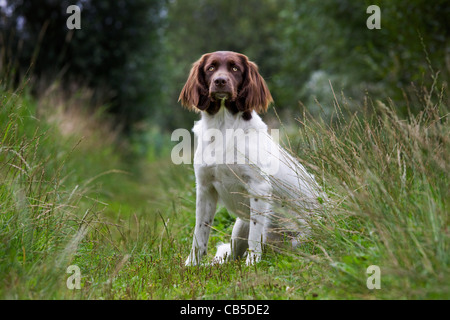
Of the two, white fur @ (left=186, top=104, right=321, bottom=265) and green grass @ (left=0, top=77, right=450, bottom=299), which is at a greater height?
white fur @ (left=186, top=104, right=321, bottom=265)

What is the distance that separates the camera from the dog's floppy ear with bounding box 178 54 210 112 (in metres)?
3.40

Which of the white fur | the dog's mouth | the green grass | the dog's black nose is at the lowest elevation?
the green grass

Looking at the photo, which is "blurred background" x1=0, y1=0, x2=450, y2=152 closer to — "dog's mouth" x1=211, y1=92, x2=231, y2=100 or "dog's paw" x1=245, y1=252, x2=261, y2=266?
"dog's mouth" x1=211, y1=92, x2=231, y2=100

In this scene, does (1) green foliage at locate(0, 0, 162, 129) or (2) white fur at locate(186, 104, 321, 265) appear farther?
(1) green foliage at locate(0, 0, 162, 129)

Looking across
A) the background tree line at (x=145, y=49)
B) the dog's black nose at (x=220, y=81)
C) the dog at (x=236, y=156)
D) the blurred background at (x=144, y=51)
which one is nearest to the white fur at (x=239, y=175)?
the dog at (x=236, y=156)

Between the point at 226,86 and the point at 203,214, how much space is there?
36.2 inches

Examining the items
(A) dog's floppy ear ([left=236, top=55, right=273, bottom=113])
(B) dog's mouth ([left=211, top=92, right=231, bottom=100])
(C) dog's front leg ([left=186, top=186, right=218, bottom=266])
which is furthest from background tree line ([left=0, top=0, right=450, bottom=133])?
(C) dog's front leg ([left=186, top=186, right=218, bottom=266])

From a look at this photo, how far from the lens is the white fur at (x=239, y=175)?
10.3 feet

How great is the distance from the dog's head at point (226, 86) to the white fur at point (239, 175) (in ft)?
0.23

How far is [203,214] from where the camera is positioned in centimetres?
341

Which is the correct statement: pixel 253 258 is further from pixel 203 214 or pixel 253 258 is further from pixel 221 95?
pixel 221 95

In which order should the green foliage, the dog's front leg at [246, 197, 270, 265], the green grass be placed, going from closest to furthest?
the green grass, the dog's front leg at [246, 197, 270, 265], the green foliage
